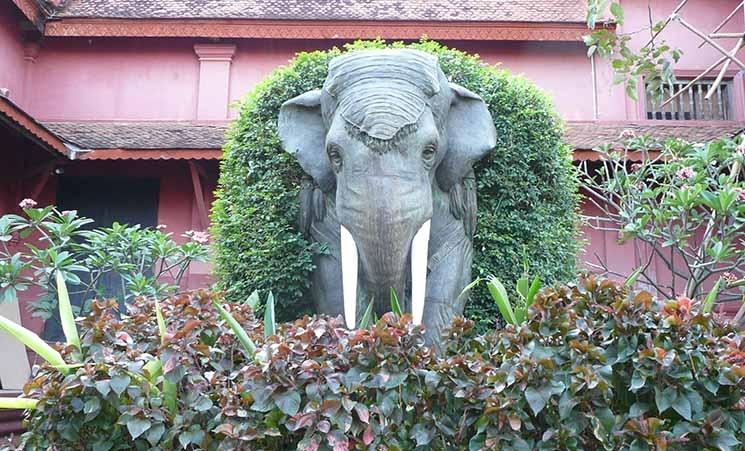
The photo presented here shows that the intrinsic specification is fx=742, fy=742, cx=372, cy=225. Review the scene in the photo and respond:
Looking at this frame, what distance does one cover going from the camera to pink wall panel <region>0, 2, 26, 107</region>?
1074 centimetres

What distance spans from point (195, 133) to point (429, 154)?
26.5ft

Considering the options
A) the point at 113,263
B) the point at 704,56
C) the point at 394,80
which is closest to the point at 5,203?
the point at 113,263

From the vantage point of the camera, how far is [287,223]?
9.90 ft

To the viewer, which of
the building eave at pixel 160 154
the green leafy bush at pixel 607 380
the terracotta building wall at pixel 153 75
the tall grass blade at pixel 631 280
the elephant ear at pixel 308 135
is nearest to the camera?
the green leafy bush at pixel 607 380

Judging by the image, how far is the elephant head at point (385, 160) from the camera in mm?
2395

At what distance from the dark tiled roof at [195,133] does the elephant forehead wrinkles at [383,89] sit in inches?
267

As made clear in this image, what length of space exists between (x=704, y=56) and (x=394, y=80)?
10981 millimetres

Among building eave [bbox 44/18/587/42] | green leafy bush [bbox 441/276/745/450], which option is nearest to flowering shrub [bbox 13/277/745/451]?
green leafy bush [bbox 441/276/745/450]

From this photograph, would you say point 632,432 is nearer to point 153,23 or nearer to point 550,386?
point 550,386

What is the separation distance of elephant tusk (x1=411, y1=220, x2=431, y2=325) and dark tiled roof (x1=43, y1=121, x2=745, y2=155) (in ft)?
23.1

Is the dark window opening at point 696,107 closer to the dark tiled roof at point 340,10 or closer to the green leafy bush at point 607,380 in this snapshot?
the dark tiled roof at point 340,10

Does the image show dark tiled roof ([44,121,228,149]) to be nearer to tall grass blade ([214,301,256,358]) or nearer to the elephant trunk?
the elephant trunk

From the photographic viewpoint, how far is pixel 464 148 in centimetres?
282

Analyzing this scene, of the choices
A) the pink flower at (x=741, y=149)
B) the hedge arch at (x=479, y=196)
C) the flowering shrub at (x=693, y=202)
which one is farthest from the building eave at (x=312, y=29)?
the hedge arch at (x=479, y=196)
